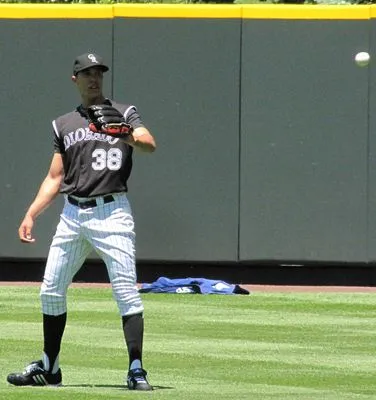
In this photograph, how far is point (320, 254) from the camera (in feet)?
56.6

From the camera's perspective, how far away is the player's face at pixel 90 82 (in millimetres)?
8586

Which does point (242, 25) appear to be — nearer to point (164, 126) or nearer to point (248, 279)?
point (164, 126)

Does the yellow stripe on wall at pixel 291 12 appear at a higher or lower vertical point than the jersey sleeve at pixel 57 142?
higher

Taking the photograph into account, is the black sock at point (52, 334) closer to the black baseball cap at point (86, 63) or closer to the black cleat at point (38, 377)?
the black cleat at point (38, 377)

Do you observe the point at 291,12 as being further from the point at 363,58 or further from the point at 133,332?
the point at 133,332

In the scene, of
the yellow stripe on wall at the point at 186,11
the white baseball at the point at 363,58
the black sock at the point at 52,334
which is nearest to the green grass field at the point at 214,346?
the black sock at the point at 52,334

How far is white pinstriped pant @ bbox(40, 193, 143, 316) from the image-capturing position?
857 cm

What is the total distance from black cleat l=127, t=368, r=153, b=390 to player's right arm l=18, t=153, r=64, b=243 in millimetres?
1043

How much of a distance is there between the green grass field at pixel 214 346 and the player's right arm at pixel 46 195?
A: 93cm

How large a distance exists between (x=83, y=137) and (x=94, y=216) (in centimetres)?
47

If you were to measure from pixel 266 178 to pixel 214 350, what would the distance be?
6544 millimetres

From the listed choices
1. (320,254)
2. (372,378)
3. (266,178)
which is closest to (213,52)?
(266,178)

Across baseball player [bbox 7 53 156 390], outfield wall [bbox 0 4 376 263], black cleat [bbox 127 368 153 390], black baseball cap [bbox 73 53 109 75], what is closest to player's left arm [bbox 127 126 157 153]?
baseball player [bbox 7 53 156 390]

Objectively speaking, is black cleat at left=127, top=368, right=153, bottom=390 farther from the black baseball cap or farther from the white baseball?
the white baseball
